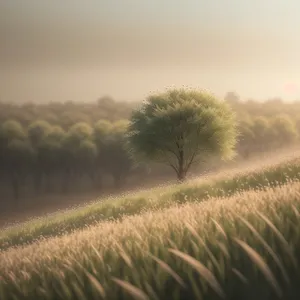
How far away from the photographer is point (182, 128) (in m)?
37.8

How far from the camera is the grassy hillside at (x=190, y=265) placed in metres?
3.03

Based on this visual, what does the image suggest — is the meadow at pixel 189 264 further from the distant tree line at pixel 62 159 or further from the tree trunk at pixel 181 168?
the distant tree line at pixel 62 159

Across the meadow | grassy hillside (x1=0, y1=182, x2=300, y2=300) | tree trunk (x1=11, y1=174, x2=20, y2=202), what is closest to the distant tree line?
tree trunk (x1=11, y1=174, x2=20, y2=202)

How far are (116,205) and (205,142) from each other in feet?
51.1

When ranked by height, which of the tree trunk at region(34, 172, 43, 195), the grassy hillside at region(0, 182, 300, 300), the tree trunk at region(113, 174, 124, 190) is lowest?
the tree trunk at region(113, 174, 124, 190)

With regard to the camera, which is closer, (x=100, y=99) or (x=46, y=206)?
(x=46, y=206)

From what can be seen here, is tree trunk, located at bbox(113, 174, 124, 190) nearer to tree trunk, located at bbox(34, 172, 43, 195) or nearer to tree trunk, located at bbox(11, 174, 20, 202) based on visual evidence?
tree trunk, located at bbox(34, 172, 43, 195)

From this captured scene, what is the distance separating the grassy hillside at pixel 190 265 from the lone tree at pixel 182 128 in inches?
1305

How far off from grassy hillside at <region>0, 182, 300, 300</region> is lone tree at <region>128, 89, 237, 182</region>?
33136 millimetres

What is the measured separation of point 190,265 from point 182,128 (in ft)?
114

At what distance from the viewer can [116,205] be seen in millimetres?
25297

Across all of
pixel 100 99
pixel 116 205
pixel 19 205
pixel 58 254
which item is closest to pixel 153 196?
pixel 116 205

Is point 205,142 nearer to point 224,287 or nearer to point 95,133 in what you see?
point 224,287

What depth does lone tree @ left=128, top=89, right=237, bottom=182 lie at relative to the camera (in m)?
37.7
